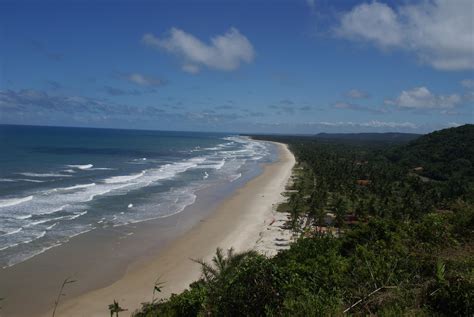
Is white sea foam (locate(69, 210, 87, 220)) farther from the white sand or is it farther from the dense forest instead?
the dense forest

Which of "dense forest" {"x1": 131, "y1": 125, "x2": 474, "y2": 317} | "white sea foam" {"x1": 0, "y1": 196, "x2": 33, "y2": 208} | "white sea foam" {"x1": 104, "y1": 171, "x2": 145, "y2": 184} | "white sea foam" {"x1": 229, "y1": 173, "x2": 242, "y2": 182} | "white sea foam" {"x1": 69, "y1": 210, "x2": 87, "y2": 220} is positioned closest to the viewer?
"dense forest" {"x1": 131, "y1": 125, "x2": 474, "y2": 317}

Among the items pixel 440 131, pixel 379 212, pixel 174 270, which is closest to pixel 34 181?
pixel 174 270

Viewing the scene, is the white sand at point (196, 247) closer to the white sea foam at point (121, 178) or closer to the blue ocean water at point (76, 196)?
the blue ocean water at point (76, 196)

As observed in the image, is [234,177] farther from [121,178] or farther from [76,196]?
[76,196]

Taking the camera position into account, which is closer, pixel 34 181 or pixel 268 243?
pixel 268 243

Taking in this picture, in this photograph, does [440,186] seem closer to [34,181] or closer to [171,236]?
[171,236]

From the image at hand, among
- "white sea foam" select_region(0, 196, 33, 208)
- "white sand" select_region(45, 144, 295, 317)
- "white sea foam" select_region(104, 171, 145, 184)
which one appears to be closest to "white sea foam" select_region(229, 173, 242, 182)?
"white sand" select_region(45, 144, 295, 317)
